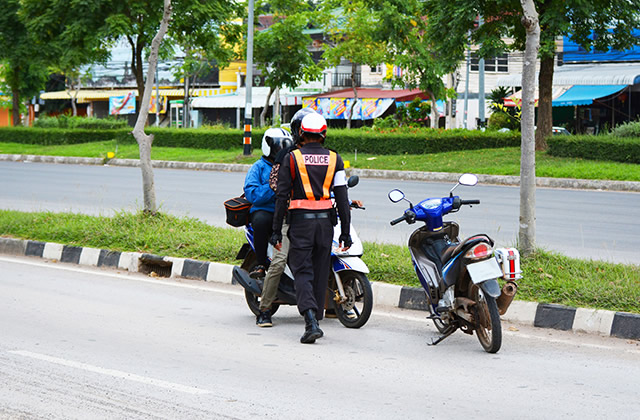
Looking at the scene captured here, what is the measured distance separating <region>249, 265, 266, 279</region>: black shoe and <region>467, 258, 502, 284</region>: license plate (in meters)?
1.93

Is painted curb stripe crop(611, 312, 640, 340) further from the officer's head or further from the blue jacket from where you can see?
the blue jacket

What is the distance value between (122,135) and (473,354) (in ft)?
92.4

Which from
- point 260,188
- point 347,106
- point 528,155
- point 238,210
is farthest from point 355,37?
point 260,188

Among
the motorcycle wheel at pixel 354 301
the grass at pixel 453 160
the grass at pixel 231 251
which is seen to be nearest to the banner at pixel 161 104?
the grass at pixel 453 160

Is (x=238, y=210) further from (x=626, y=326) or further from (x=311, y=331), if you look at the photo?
(x=626, y=326)

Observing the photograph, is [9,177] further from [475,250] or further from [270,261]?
[475,250]

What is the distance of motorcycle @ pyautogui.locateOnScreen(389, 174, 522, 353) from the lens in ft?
18.7

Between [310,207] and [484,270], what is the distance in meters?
1.32

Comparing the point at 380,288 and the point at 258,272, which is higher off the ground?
the point at 258,272

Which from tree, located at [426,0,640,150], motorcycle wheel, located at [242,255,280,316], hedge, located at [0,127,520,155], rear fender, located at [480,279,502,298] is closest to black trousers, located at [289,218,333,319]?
motorcycle wheel, located at [242,255,280,316]

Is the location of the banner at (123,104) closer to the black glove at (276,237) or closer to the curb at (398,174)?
the curb at (398,174)

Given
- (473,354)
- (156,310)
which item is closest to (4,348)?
(156,310)

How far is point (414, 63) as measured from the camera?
33781 mm

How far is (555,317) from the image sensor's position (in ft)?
22.2
